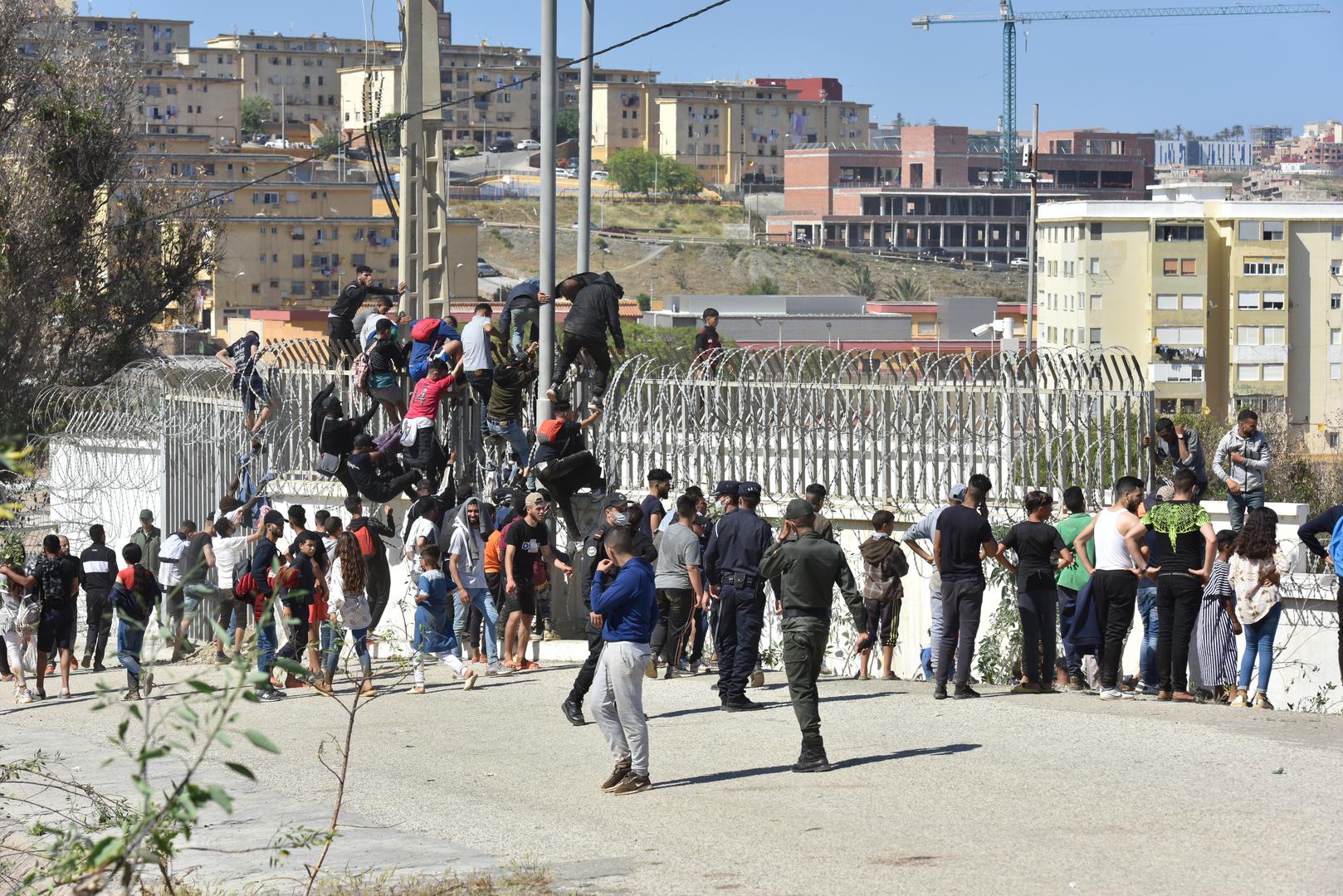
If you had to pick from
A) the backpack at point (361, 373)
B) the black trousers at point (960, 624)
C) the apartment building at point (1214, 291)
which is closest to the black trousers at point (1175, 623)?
the black trousers at point (960, 624)

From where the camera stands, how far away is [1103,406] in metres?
14.4

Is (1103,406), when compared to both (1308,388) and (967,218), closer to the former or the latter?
(1308,388)

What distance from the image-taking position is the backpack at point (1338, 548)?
1207 centimetres

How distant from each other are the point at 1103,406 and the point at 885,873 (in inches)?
266

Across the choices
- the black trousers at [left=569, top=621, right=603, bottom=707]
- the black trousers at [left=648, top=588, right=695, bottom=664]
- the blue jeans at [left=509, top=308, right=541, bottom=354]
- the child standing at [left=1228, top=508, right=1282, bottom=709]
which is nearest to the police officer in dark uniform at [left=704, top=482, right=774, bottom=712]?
the black trousers at [left=648, top=588, right=695, bottom=664]

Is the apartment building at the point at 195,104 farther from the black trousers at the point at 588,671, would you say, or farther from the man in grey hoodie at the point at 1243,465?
the black trousers at the point at 588,671

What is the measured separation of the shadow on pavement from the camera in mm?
10719

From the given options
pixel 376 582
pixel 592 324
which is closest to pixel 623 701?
pixel 376 582

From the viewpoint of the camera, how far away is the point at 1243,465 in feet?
50.7

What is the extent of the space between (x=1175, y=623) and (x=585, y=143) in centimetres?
807

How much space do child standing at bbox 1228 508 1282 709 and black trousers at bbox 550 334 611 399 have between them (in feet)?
20.9

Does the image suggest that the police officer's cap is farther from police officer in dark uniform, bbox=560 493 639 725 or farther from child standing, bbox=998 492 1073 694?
child standing, bbox=998 492 1073 694

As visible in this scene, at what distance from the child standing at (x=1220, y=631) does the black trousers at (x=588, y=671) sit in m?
4.20

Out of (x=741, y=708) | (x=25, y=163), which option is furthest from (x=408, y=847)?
(x=25, y=163)
